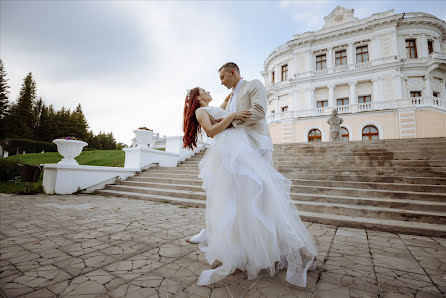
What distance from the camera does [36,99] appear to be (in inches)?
1871

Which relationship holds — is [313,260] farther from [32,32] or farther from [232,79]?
[32,32]

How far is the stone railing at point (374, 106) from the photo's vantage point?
58.6 feet

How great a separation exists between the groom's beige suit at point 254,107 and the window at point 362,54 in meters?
28.1

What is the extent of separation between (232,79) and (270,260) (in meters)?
1.87

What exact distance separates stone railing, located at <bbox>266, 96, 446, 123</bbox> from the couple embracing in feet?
74.8

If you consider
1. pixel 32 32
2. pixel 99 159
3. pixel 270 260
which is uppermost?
pixel 32 32

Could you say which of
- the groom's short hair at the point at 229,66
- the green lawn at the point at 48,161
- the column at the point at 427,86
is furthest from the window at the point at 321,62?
the groom's short hair at the point at 229,66

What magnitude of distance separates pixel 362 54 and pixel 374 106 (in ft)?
24.7

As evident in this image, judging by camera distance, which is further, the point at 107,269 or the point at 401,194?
the point at 401,194

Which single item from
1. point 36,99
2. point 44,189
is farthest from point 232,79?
point 36,99

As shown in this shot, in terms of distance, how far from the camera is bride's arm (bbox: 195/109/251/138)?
1915 millimetres

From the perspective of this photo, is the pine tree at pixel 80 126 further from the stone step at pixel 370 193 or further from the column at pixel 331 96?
the stone step at pixel 370 193

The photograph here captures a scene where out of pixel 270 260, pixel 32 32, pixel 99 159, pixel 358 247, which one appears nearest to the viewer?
pixel 270 260

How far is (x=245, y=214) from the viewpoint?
1.87 m
